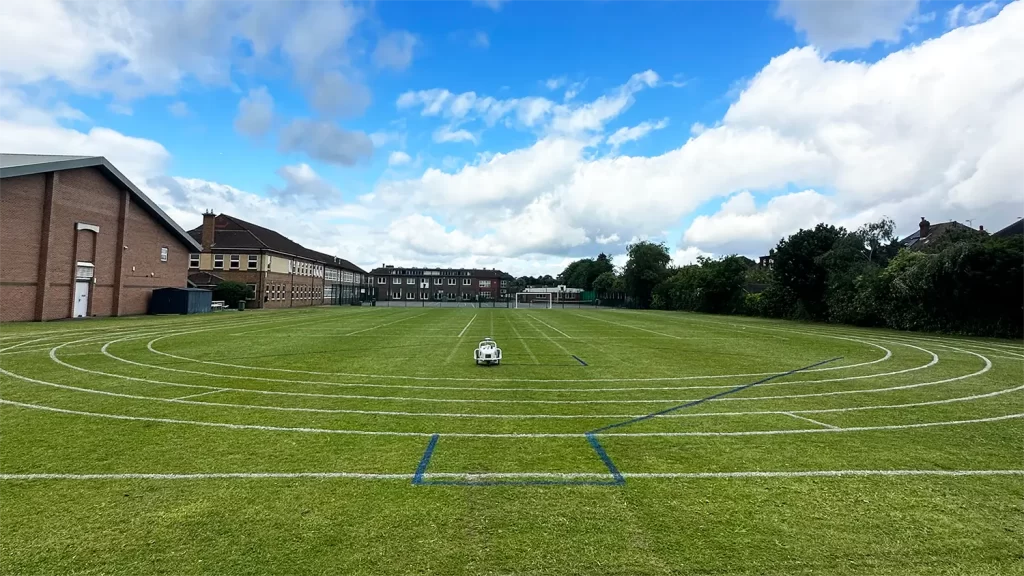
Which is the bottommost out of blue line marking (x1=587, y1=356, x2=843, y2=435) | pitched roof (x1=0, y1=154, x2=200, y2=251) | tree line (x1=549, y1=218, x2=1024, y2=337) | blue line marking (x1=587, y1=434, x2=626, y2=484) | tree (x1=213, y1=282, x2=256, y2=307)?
blue line marking (x1=587, y1=434, x2=626, y2=484)

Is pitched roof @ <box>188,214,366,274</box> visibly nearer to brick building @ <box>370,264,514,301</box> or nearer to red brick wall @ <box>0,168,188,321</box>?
red brick wall @ <box>0,168,188,321</box>

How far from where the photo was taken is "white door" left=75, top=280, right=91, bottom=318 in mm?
35250

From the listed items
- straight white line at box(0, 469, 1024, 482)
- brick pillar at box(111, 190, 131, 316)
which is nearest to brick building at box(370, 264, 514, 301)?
brick pillar at box(111, 190, 131, 316)

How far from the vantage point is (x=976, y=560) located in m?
4.31

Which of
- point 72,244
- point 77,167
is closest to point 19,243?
point 72,244

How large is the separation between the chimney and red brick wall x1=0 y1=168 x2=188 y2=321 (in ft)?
57.5

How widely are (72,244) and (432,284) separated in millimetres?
97613

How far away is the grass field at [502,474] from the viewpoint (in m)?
4.38

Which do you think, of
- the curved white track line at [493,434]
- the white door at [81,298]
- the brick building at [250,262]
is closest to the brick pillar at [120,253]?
the white door at [81,298]

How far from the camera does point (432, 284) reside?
131500mm

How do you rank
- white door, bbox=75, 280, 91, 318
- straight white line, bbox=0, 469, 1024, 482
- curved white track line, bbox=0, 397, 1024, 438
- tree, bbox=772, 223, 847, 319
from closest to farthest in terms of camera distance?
straight white line, bbox=0, 469, 1024, 482
curved white track line, bbox=0, 397, 1024, 438
white door, bbox=75, 280, 91, 318
tree, bbox=772, 223, 847, 319

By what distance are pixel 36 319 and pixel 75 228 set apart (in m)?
6.57

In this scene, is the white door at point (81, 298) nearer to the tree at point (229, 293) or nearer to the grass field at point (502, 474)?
the tree at point (229, 293)

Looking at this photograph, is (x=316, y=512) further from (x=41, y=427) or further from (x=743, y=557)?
(x=41, y=427)
